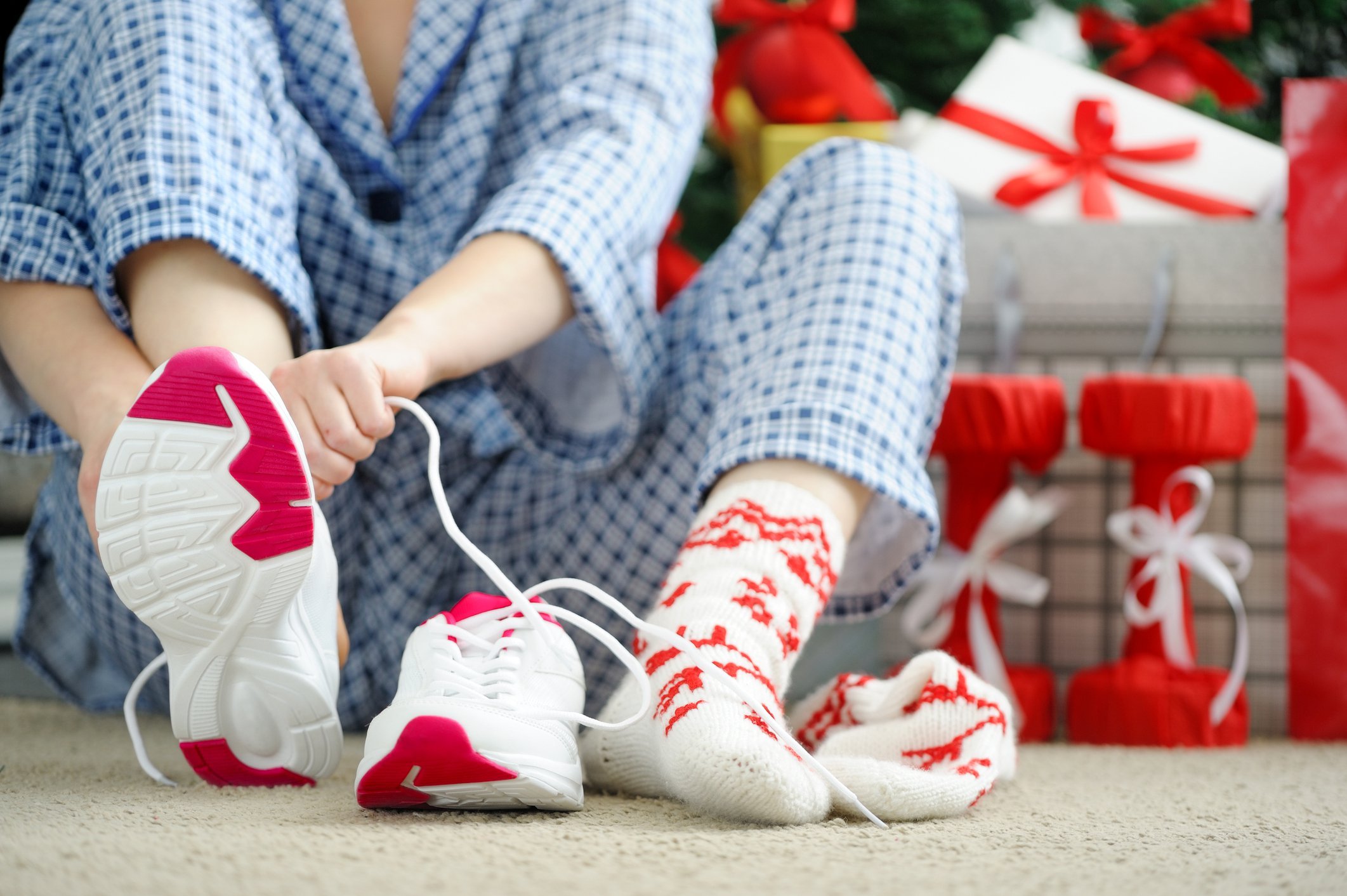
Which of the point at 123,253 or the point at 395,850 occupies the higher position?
the point at 123,253

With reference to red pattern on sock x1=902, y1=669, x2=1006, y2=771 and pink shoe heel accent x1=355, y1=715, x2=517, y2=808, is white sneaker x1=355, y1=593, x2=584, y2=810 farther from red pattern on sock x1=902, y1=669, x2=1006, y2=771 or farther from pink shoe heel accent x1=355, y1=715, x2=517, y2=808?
red pattern on sock x1=902, y1=669, x2=1006, y2=771

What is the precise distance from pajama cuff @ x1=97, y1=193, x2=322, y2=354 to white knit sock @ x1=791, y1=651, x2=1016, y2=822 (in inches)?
12.9

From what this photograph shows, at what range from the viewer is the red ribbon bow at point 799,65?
1.12 metres

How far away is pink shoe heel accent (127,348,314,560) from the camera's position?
426mm

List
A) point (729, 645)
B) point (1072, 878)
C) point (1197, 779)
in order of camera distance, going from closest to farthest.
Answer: point (1072, 878)
point (729, 645)
point (1197, 779)

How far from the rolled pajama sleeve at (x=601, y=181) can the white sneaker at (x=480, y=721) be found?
0.21 meters

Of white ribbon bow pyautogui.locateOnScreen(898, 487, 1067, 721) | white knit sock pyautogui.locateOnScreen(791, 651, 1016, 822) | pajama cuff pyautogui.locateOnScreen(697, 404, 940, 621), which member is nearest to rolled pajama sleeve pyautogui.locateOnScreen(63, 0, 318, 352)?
pajama cuff pyautogui.locateOnScreen(697, 404, 940, 621)

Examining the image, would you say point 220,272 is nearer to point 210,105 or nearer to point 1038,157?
point 210,105

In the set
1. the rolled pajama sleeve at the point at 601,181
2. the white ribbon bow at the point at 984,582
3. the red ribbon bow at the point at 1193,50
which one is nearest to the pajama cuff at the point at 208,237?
the rolled pajama sleeve at the point at 601,181

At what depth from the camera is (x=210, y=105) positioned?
0.57 metres

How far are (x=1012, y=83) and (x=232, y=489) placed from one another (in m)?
0.79

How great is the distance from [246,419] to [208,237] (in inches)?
5.6

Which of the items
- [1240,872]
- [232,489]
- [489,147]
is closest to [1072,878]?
[1240,872]

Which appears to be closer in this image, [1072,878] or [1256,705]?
[1072,878]
